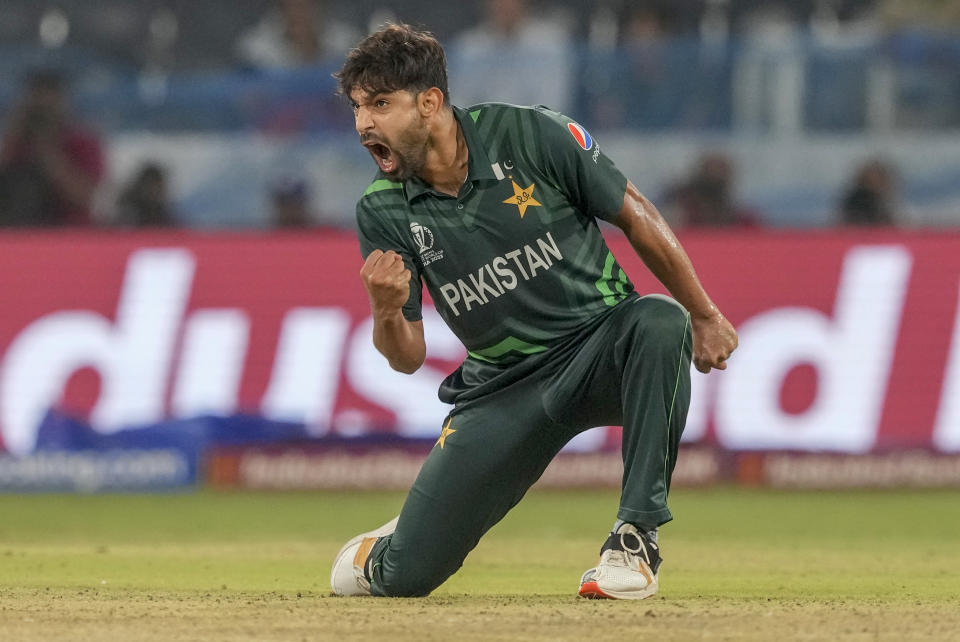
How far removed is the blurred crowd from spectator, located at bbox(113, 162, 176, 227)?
0.04 feet

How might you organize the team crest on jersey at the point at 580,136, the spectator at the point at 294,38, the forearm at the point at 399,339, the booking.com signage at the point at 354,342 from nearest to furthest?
1. the forearm at the point at 399,339
2. the team crest on jersey at the point at 580,136
3. the booking.com signage at the point at 354,342
4. the spectator at the point at 294,38

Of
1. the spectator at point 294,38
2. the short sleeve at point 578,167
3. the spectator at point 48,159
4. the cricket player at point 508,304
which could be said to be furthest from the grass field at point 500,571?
the spectator at point 294,38

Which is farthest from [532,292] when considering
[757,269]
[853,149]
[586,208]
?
[853,149]

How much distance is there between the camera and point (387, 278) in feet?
19.0

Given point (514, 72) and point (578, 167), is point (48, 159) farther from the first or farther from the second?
point (578, 167)

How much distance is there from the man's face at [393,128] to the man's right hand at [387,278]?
410mm

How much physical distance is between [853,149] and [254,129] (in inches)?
198

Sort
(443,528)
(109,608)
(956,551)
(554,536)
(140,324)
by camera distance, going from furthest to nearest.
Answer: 1. (140,324)
2. (554,536)
3. (956,551)
4. (443,528)
5. (109,608)

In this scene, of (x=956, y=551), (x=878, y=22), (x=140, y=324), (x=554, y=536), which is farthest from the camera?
(x=878, y=22)

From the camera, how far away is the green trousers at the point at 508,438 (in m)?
6.16

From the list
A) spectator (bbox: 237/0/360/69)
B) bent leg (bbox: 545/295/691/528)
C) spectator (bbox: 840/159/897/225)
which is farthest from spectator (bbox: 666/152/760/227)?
bent leg (bbox: 545/295/691/528)

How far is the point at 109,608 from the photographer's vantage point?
5.74 m

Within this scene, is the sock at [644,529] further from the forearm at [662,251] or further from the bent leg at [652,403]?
the forearm at [662,251]

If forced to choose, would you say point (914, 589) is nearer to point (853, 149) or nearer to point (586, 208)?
point (586, 208)
